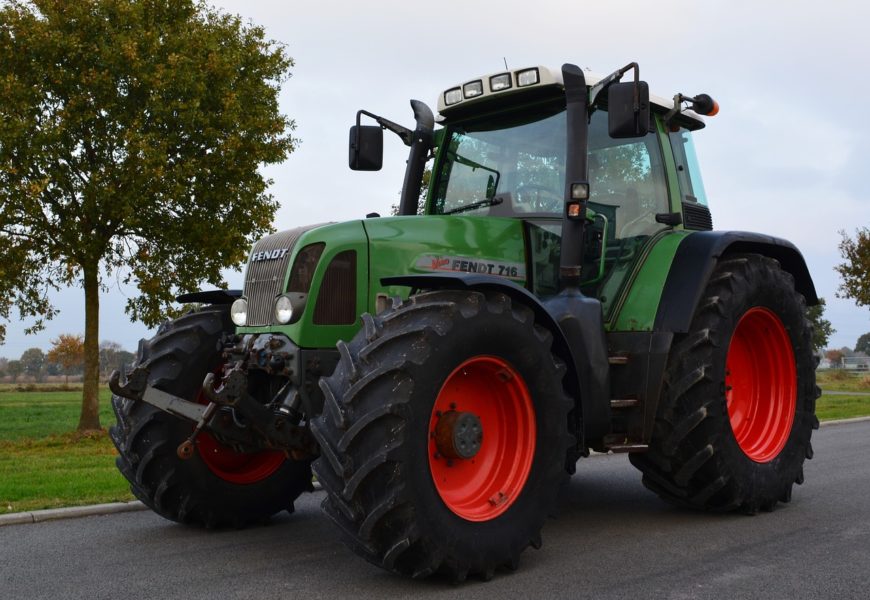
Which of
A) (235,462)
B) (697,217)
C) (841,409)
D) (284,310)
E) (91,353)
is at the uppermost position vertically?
(697,217)

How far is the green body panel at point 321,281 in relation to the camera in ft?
16.6

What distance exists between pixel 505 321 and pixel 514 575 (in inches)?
52.1

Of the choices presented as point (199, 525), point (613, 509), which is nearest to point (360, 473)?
point (199, 525)

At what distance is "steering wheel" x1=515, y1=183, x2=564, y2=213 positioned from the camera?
19.8 ft

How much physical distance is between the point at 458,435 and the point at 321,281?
1.23 metres

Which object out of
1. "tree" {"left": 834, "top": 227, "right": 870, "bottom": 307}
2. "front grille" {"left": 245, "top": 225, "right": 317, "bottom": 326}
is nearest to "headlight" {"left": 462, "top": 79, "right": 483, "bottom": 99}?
"front grille" {"left": 245, "top": 225, "right": 317, "bottom": 326}

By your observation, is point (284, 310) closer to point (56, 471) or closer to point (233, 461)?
point (233, 461)

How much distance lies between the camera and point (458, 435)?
463 cm

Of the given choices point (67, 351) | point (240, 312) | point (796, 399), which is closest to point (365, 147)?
point (240, 312)

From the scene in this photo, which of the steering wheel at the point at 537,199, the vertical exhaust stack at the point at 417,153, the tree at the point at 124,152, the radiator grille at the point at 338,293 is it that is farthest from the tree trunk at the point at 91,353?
the radiator grille at the point at 338,293

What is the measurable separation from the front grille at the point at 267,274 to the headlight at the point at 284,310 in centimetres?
14

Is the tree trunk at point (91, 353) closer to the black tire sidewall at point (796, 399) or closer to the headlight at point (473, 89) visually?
the headlight at point (473, 89)

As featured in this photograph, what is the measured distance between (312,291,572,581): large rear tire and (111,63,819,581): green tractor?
12 mm

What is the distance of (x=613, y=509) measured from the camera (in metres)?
6.74
